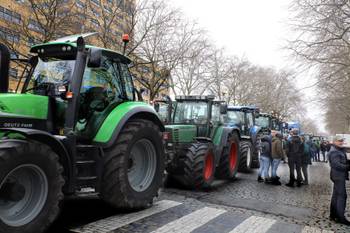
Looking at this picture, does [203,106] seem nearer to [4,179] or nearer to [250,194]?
[250,194]

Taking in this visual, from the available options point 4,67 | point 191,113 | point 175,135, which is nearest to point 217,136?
→ point 191,113

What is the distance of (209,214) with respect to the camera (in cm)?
720

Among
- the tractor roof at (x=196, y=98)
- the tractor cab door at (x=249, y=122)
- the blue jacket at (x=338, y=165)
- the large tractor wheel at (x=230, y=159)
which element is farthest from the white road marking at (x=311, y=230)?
the tractor cab door at (x=249, y=122)

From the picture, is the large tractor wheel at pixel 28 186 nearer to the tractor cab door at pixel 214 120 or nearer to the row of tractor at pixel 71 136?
the row of tractor at pixel 71 136

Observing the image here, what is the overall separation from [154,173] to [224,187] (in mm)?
3855

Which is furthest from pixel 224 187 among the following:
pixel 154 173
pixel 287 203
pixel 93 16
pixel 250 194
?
pixel 93 16

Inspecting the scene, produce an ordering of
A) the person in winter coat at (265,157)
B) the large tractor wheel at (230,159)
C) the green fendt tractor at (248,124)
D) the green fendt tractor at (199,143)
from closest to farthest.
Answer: the green fendt tractor at (199,143)
the large tractor wheel at (230,159)
the person in winter coat at (265,157)
the green fendt tractor at (248,124)

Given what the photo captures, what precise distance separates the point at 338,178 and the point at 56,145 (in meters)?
5.62

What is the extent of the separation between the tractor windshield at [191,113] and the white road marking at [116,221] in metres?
4.26

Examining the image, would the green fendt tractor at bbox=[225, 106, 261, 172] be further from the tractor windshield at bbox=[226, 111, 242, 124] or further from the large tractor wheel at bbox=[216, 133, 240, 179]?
the large tractor wheel at bbox=[216, 133, 240, 179]

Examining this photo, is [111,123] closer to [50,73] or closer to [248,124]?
[50,73]

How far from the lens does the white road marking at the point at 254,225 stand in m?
6.37

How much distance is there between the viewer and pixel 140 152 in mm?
7344

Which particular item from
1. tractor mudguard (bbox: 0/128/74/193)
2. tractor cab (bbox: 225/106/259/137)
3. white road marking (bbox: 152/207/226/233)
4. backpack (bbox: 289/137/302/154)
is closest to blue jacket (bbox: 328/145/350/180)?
white road marking (bbox: 152/207/226/233)
